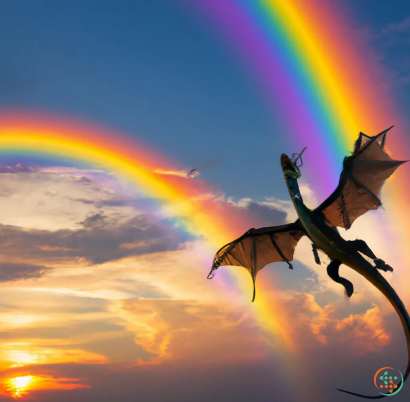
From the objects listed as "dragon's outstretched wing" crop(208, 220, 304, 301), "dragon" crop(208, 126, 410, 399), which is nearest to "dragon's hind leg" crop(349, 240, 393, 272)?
"dragon" crop(208, 126, 410, 399)

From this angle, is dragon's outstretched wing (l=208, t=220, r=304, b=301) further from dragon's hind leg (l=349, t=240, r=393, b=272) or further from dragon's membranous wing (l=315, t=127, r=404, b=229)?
dragon's hind leg (l=349, t=240, r=393, b=272)

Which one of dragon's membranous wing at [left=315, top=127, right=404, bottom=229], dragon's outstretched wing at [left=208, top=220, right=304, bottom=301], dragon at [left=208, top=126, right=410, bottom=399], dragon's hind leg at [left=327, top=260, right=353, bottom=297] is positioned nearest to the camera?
dragon at [left=208, top=126, right=410, bottom=399]

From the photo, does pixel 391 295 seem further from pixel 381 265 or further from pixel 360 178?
pixel 360 178

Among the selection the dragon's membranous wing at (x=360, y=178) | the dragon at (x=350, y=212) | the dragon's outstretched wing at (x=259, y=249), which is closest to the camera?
the dragon at (x=350, y=212)

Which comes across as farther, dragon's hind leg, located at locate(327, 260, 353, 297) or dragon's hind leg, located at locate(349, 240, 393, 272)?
dragon's hind leg, located at locate(327, 260, 353, 297)

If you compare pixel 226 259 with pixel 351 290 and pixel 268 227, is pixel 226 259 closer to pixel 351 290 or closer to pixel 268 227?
pixel 268 227

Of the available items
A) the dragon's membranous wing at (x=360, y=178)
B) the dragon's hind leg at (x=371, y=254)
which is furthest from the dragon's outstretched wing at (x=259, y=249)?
the dragon's hind leg at (x=371, y=254)

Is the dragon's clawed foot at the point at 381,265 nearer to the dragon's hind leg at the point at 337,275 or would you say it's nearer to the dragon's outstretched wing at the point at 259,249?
the dragon's hind leg at the point at 337,275
